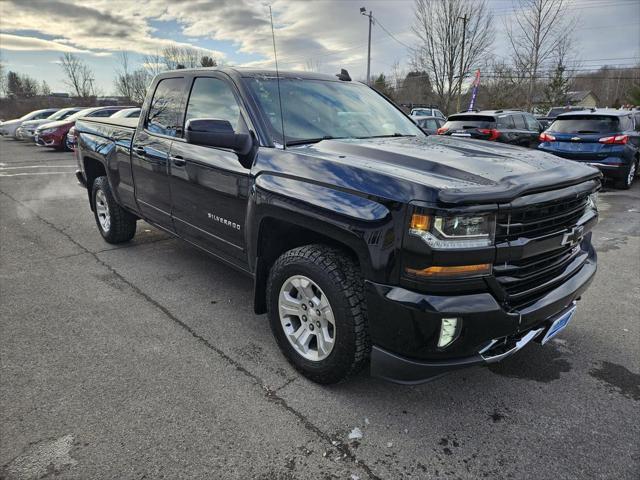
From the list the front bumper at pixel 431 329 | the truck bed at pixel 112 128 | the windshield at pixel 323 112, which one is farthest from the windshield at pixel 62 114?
the front bumper at pixel 431 329

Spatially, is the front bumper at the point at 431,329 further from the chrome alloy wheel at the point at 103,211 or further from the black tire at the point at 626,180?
the black tire at the point at 626,180

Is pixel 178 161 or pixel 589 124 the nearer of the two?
pixel 178 161

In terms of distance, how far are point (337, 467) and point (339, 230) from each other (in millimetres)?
1156

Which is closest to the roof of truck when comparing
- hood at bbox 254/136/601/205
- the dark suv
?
hood at bbox 254/136/601/205

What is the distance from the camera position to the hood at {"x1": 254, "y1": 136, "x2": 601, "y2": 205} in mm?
2039

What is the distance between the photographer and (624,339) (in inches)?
131

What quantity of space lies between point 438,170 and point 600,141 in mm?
8755

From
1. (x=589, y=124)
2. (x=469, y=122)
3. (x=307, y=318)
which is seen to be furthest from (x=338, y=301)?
(x=469, y=122)

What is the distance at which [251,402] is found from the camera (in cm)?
258

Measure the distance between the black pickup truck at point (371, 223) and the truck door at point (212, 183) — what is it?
0.01m

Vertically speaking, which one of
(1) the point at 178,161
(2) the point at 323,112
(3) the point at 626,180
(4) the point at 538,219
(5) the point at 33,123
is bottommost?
(3) the point at 626,180

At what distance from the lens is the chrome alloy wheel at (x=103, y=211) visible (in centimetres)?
534

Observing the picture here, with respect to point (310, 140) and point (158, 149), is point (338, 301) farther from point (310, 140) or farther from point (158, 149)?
point (158, 149)

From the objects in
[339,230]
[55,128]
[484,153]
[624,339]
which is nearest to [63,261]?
[339,230]
